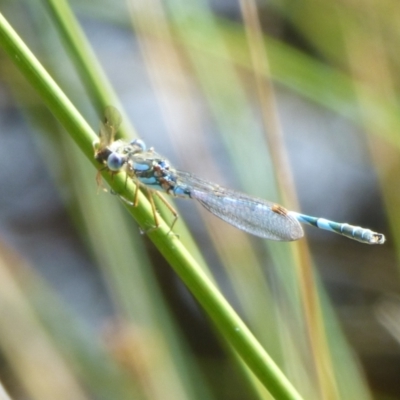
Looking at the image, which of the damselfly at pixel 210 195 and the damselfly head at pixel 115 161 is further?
the damselfly at pixel 210 195

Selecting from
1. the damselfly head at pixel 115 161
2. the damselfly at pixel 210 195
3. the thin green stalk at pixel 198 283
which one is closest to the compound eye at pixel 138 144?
the damselfly at pixel 210 195

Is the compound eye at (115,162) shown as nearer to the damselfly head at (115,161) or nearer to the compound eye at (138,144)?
the damselfly head at (115,161)

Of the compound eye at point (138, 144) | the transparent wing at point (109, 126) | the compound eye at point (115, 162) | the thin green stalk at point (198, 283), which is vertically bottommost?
the thin green stalk at point (198, 283)

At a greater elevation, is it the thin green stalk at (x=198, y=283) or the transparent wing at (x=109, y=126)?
the transparent wing at (x=109, y=126)

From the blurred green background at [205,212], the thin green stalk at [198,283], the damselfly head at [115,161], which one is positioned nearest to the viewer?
the thin green stalk at [198,283]

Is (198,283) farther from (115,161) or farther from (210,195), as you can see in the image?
(210,195)

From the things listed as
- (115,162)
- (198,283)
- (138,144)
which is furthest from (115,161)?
(198,283)

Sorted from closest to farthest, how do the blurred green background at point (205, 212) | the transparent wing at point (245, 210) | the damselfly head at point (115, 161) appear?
the damselfly head at point (115, 161)
the transparent wing at point (245, 210)
the blurred green background at point (205, 212)
